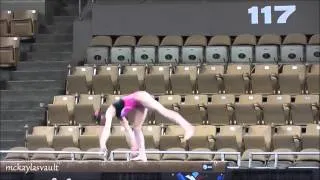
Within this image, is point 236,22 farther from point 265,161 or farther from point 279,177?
point 279,177

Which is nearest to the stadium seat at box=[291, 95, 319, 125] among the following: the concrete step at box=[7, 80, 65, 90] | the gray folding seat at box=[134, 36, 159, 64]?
the gray folding seat at box=[134, 36, 159, 64]

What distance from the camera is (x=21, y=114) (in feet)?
50.0

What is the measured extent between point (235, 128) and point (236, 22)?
392 centimetres

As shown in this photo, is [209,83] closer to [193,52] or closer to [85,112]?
[193,52]

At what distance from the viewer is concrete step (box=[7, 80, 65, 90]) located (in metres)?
15.9

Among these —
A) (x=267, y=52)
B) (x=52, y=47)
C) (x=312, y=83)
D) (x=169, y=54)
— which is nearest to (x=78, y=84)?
(x=169, y=54)

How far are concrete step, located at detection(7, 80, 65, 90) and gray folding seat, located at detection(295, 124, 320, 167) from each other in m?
5.59

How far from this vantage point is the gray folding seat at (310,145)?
1186 centimetres

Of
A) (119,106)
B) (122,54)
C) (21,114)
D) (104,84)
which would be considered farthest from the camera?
(122,54)

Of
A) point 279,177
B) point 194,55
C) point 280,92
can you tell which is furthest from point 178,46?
point 279,177

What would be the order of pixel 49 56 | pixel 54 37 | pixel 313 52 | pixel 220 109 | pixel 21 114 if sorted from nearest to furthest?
1. pixel 220 109
2. pixel 21 114
3. pixel 313 52
4. pixel 49 56
5. pixel 54 37

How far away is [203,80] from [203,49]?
1436 millimetres

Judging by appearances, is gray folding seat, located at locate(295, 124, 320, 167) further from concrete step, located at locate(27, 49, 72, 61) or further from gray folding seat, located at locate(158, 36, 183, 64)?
concrete step, located at locate(27, 49, 72, 61)

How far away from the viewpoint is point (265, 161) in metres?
12.2
